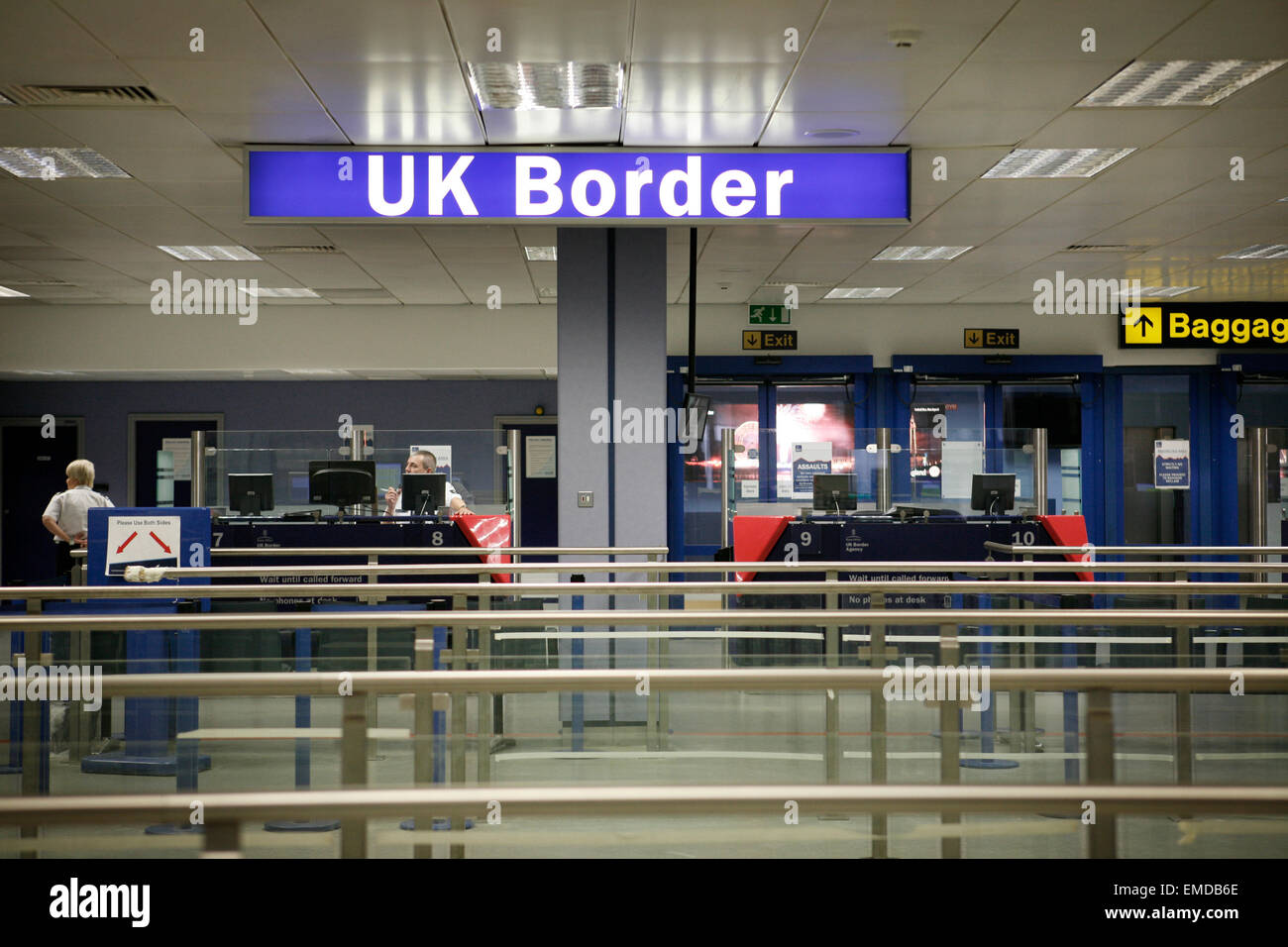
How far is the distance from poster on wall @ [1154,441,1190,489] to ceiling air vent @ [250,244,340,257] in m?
8.92

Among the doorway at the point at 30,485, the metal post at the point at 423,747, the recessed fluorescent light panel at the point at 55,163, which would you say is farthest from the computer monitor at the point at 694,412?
the doorway at the point at 30,485

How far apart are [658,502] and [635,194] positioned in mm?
2141

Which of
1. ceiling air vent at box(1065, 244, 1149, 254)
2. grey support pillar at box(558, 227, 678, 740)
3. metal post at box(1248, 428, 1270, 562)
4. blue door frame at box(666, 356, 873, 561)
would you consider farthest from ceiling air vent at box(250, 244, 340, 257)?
metal post at box(1248, 428, 1270, 562)

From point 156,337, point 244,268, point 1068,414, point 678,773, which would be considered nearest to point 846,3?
point 678,773

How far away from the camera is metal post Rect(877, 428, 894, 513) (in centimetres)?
901

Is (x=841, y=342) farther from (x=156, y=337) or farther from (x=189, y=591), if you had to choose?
(x=189, y=591)

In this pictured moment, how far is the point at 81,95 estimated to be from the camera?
16.9 feet

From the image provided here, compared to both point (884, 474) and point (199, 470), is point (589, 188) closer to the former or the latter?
point (884, 474)

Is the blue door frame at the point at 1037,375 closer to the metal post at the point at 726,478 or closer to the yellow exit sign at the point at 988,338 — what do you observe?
the yellow exit sign at the point at 988,338

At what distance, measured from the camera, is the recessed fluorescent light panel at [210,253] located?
8641 mm

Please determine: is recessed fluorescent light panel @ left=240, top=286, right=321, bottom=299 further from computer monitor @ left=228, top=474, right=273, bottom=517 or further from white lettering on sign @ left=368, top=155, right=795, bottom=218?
white lettering on sign @ left=368, top=155, right=795, bottom=218

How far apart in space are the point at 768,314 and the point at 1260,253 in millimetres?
4626

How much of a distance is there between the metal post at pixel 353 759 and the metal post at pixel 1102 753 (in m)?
1.45
